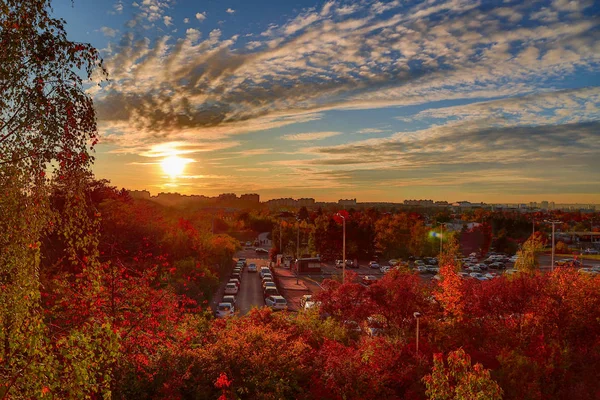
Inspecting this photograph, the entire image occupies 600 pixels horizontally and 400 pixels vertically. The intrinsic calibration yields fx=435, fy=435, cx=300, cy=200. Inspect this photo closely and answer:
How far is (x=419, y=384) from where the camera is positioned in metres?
12.2

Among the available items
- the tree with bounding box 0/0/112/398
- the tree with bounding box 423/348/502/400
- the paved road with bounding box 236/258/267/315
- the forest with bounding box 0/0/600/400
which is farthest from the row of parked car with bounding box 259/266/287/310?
the tree with bounding box 0/0/112/398

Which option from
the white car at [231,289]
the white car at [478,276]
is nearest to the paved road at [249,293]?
the white car at [231,289]

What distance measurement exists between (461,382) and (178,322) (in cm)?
924

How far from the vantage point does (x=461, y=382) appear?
9.83m

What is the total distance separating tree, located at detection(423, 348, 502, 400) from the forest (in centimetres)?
5

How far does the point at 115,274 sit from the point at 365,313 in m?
10.3

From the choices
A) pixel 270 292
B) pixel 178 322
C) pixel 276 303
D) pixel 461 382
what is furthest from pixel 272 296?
pixel 461 382

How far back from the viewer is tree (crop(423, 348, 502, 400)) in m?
9.49

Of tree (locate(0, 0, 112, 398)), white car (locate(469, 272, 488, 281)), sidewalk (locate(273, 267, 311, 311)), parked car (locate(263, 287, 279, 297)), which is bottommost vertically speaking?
sidewalk (locate(273, 267, 311, 311))

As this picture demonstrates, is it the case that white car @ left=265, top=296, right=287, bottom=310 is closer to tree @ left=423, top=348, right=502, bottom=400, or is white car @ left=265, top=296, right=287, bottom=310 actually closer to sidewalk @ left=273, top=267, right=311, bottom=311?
sidewalk @ left=273, top=267, right=311, bottom=311

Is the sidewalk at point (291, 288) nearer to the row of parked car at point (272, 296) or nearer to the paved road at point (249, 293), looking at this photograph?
the row of parked car at point (272, 296)

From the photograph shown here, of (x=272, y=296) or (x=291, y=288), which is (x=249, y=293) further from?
(x=272, y=296)

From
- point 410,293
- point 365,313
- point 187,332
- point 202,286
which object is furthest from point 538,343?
point 202,286

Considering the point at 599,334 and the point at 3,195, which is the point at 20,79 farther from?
the point at 599,334
